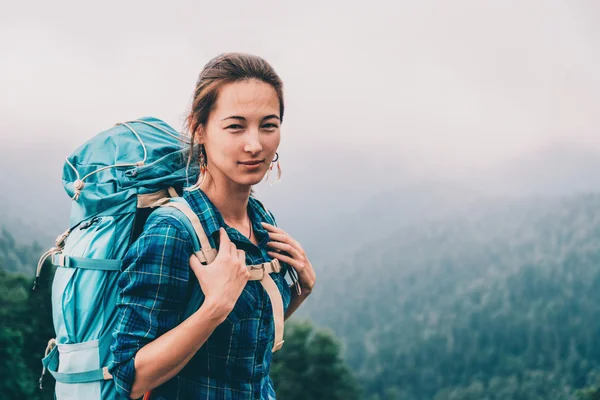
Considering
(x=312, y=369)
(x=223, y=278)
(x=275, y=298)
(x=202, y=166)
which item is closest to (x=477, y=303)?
(x=312, y=369)

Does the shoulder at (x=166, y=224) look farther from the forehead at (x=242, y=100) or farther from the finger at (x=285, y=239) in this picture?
the finger at (x=285, y=239)

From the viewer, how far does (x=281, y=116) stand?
8.29 feet

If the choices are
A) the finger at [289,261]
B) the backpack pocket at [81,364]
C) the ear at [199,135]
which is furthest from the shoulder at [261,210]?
the backpack pocket at [81,364]

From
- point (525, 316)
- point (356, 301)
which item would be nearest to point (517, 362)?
point (525, 316)

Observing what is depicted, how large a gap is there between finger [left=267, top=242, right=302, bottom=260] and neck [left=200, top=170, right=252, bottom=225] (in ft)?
0.65

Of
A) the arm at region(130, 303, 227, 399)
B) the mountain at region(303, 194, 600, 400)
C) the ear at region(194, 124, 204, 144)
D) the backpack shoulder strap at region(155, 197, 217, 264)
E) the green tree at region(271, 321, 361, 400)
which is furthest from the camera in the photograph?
the mountain at region(303, 194, 600, 400)

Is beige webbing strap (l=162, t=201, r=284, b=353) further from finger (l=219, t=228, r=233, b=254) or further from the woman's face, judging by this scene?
the woman's face

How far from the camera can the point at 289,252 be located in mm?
2732

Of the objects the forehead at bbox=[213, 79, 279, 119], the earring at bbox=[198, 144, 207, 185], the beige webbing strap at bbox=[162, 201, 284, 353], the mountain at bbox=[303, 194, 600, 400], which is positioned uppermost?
the forehead at bbox=[213, 79, 279, 119]

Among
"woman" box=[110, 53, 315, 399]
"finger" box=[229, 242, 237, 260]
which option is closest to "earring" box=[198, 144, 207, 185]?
"woman" box=[110, 53, 315, 399]

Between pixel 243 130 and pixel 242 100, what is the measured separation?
0.11 m

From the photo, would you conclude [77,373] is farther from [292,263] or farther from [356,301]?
[356,301]

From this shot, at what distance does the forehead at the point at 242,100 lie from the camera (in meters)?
2.31

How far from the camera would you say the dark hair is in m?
2.32
